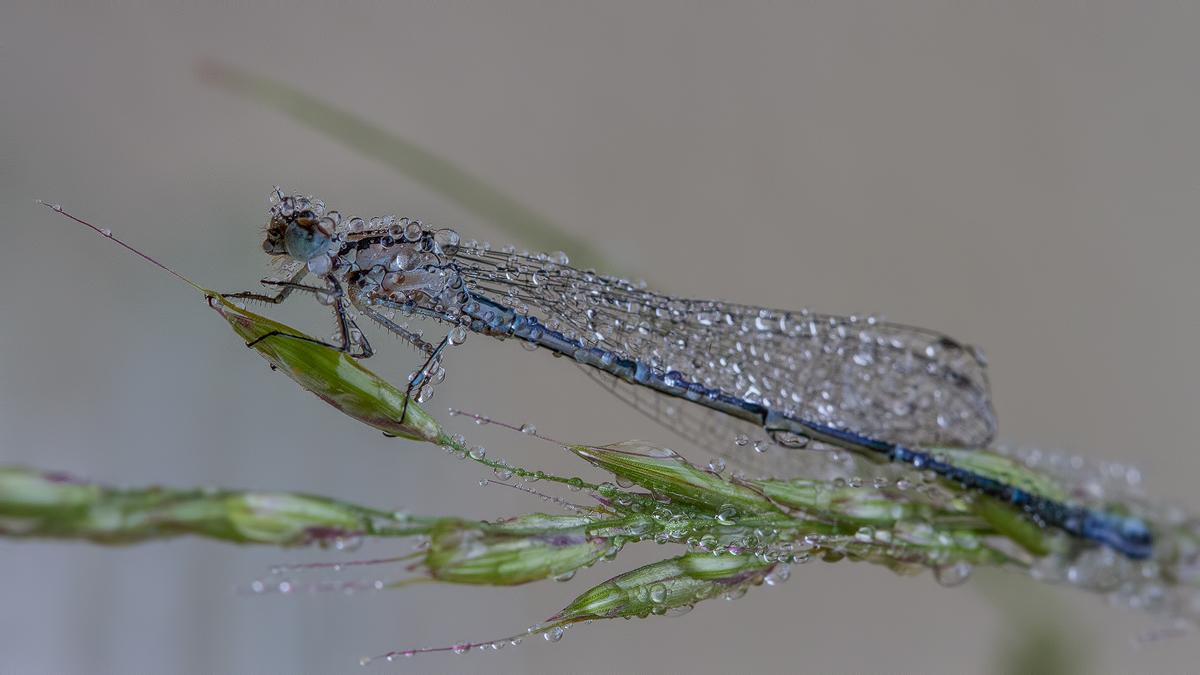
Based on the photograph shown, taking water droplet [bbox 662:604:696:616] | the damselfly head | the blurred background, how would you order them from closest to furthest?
water droplet [bbox 662:604:696:616]
the damselfly head
the blurred background

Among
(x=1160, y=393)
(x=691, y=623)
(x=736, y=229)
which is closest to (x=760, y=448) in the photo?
(x=691, y=623)

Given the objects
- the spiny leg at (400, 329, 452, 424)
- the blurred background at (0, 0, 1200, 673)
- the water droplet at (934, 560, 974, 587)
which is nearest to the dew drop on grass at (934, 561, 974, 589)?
the water droplet at (934, 560, 974, 587)

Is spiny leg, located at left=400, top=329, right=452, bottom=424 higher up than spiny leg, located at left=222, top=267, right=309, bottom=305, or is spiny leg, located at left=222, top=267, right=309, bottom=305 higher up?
spiny leg, located at left=222, top=267, right=309, bottom=305

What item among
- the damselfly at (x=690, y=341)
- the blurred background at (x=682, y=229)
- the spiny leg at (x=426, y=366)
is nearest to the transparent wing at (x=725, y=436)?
the damselfly at (x=690, y=341)

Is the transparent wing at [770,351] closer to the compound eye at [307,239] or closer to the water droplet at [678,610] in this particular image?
the compound eye at [307,239]

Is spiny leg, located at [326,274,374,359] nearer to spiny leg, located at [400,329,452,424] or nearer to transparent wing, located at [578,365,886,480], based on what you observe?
spiny leg, located at [400,329,452,424]

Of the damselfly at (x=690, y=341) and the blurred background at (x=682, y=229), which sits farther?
the blurred background at (x=682, y=229)
